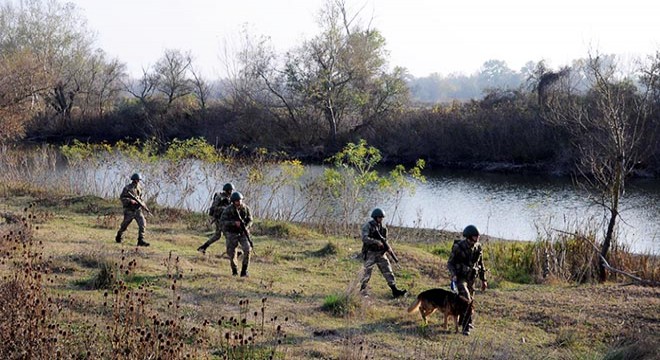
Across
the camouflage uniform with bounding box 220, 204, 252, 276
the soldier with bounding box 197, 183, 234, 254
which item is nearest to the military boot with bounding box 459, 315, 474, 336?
the camouflage uniform with bounding box 220, 204, 252, 276

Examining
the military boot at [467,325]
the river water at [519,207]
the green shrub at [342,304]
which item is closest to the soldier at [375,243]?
the green shrub at [342,304]

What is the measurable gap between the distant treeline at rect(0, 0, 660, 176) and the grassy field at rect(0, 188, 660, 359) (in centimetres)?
2365

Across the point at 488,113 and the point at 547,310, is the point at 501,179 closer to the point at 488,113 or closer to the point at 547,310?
the point at 488,113

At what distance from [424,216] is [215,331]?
1991cm

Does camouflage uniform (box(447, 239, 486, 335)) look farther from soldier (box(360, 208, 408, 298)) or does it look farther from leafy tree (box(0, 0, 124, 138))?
leafy tree (box(0, 0, 124, 138))

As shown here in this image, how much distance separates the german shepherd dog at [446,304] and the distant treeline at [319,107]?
28957mm

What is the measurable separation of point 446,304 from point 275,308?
282 cm

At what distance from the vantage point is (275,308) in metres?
10.5

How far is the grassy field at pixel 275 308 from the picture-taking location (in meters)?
6.90

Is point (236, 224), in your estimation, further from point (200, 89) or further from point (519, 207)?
point (200, 89)

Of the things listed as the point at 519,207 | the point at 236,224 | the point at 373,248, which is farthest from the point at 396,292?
the point at 519,207

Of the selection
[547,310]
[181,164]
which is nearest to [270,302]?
[547,310]

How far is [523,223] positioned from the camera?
26.1 meters

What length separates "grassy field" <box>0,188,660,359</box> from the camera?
22.6 feet
